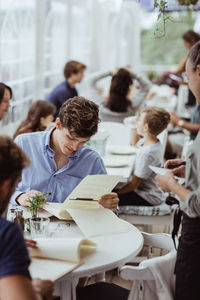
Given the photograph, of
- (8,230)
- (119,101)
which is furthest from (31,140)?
(119,101)

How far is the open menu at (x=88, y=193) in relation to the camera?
2037 mm

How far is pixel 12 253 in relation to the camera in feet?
4.24

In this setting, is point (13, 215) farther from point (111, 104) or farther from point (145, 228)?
point (111, 104)

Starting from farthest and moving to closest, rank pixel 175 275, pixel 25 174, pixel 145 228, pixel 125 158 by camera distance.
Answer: pixel 125 158
pixel 145 228
pixel 25 174
pixel 175 275

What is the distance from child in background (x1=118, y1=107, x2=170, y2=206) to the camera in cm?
324

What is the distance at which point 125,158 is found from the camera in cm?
368

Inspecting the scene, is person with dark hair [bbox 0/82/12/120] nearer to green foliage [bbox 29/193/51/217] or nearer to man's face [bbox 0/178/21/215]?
green foliage [bbox 29/193/51/217]

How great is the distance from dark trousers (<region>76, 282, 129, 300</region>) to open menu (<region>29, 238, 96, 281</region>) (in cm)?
30

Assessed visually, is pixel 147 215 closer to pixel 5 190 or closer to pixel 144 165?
pixel 144 165

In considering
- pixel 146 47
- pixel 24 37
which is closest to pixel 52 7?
pixel 24 37

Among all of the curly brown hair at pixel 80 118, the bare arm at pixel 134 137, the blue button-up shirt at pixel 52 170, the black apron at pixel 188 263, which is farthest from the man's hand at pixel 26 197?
the bare arm at pixel 134 137

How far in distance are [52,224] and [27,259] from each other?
78 cm

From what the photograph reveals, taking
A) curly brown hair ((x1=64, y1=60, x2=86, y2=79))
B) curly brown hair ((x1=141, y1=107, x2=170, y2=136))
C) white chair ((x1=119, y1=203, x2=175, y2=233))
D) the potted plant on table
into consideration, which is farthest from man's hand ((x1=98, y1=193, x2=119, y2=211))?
curly brown hair ((x1=64, y1=60, x2=86, y2=79))

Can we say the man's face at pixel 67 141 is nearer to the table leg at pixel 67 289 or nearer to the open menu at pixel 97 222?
the open menu at pixel 97 222
